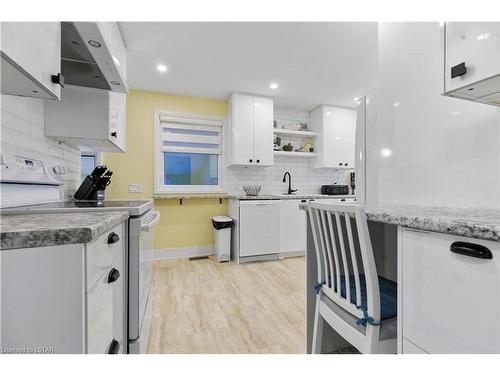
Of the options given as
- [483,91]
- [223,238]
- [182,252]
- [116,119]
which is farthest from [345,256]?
[182,252]

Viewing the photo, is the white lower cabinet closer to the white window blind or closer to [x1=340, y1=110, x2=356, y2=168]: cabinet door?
the white window blind

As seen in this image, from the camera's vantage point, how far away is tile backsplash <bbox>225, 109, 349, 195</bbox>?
4035 millimetres

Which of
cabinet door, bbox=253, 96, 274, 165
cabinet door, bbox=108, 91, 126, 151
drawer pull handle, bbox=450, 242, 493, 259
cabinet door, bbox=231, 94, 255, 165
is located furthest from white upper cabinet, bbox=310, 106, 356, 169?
drawer pull handle, bbox=450, 242, 493, 259

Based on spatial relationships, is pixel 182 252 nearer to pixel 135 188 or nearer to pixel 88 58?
pixel 135 188

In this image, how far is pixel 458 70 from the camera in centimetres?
81

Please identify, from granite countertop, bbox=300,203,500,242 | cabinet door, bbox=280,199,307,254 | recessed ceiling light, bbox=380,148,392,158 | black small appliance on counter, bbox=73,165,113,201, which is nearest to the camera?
granite countertop, bbox=300,203,500,242

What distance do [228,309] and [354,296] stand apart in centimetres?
139

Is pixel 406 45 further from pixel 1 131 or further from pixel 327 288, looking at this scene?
pixel 1 131

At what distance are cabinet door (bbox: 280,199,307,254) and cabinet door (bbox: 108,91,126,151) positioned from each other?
2.31 metres

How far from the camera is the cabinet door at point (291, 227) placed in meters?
3.60

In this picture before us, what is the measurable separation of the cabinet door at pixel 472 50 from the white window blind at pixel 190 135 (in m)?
3.39

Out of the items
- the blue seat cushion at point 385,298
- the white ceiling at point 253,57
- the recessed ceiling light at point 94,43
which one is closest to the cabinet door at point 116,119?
the white ceiling at point 253,57

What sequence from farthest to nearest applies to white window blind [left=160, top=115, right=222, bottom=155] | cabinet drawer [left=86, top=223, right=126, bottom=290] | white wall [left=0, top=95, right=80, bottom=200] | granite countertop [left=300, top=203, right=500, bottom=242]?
white window blind [left=160, top=115, right=222, bottom=155]
white wall [left=0, top=95, right=80, bottom=200]
cabinet drawer [left=86, top=223, right=126, bottom=290]
granite countertop [left=300, top=203, right=500, bottom=242]
